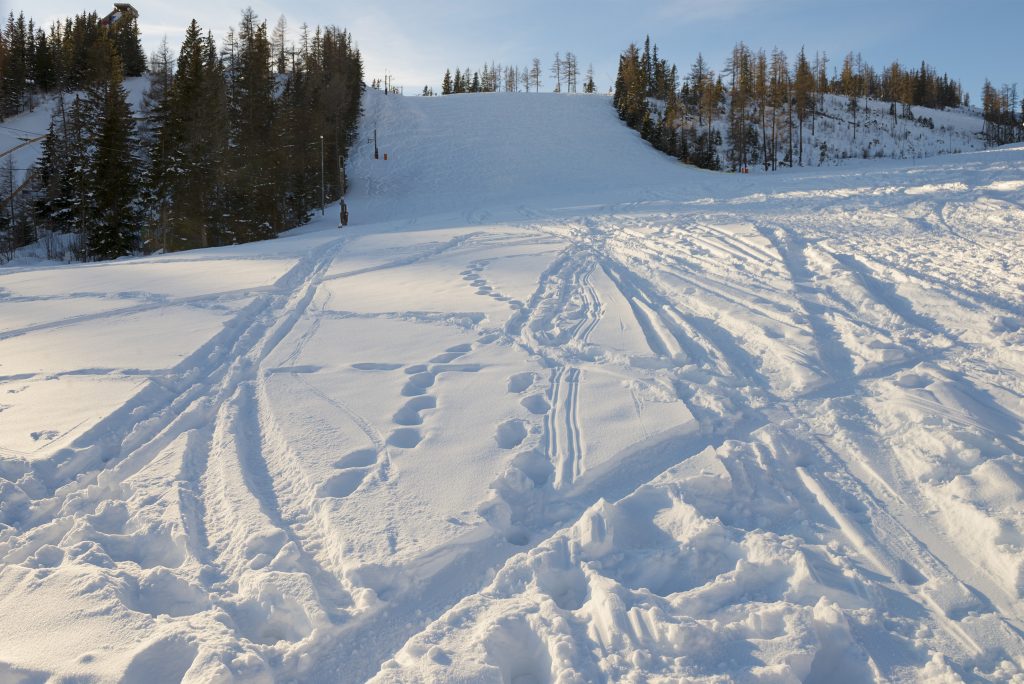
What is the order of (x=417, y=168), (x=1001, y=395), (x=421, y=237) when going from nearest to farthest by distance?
(x=1001, y=395) < (x=421, y=237) < (x=417, y=168)

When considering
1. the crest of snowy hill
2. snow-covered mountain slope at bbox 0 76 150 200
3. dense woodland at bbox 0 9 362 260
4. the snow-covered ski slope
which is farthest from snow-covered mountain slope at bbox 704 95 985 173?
snow-covered mountain slope at bbox 0 76 150 200

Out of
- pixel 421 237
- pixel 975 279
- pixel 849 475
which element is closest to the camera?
pixel 849 475

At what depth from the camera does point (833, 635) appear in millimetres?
2381

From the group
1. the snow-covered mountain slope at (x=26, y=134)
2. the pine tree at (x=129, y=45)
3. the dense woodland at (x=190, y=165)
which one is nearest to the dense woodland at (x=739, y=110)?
the dense woodland at (x=190, y=165)

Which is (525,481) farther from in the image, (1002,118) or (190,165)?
(1002,118)

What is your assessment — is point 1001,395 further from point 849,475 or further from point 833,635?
point 833,635

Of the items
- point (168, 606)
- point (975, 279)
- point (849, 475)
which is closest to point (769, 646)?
point (849, 475)

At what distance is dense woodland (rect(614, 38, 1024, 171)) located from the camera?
1859 inches

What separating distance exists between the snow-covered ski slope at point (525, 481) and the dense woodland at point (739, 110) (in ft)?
132

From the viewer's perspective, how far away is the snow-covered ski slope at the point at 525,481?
7.86 ft

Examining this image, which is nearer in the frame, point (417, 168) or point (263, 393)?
point (263, 393)

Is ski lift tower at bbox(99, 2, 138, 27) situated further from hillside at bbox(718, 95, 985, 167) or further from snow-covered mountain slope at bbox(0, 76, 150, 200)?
hillside at bbox(718, 95, 985, 167)

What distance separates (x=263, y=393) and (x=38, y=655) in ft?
9.43

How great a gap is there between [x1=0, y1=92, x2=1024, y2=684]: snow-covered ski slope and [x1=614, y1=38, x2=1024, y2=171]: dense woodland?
40340 millimetres
